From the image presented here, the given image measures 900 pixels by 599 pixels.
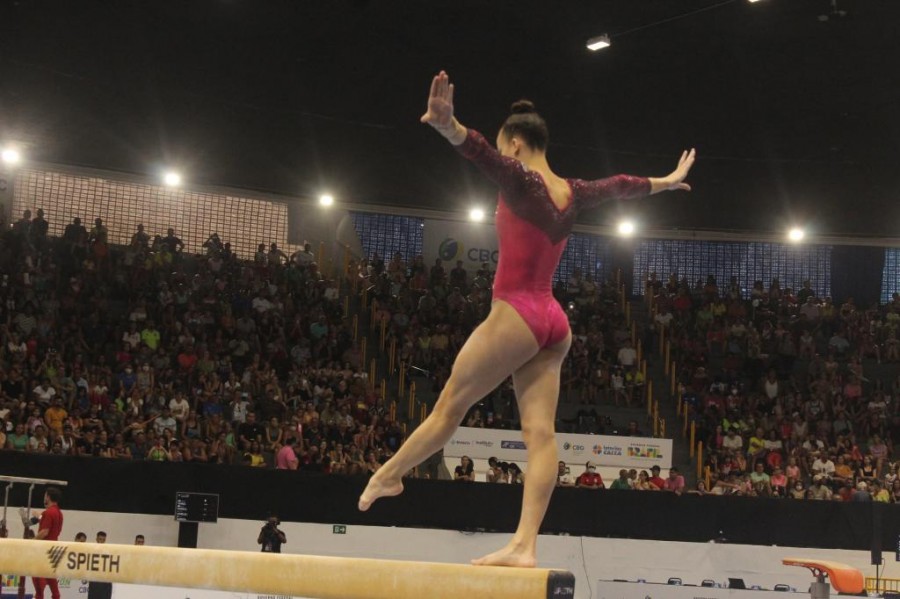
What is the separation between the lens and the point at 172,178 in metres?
20.9

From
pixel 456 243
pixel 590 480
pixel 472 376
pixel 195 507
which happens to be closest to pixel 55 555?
pixel 472 376

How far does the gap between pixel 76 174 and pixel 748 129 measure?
44.3ft

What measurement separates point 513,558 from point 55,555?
5.91 ft

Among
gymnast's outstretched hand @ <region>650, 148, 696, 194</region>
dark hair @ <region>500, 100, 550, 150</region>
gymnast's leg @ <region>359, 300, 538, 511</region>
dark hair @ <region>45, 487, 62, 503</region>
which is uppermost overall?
dark hair @ <region>500, 100, 550, 150</region>

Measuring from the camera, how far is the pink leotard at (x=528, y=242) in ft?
13.2

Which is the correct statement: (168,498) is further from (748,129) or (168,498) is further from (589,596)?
(748,129)

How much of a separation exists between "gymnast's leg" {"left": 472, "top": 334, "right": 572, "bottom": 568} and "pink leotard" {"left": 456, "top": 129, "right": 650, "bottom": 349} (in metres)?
0.10

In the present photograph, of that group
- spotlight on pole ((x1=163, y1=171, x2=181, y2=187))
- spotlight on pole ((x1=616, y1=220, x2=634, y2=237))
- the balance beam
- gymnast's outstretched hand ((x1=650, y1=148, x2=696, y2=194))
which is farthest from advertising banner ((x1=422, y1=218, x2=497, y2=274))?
the balance beam

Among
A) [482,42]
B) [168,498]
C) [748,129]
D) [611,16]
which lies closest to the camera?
[611,16]

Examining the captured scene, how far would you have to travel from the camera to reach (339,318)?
20406 mm

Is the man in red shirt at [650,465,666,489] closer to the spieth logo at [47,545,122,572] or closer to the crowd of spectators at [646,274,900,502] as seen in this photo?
the crowd of spectators at [646,274,900,502]

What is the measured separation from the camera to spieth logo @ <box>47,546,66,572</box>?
4082 millimetres

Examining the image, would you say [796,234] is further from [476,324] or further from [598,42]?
[598,42]

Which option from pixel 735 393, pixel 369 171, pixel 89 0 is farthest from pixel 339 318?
pixel 89 0
